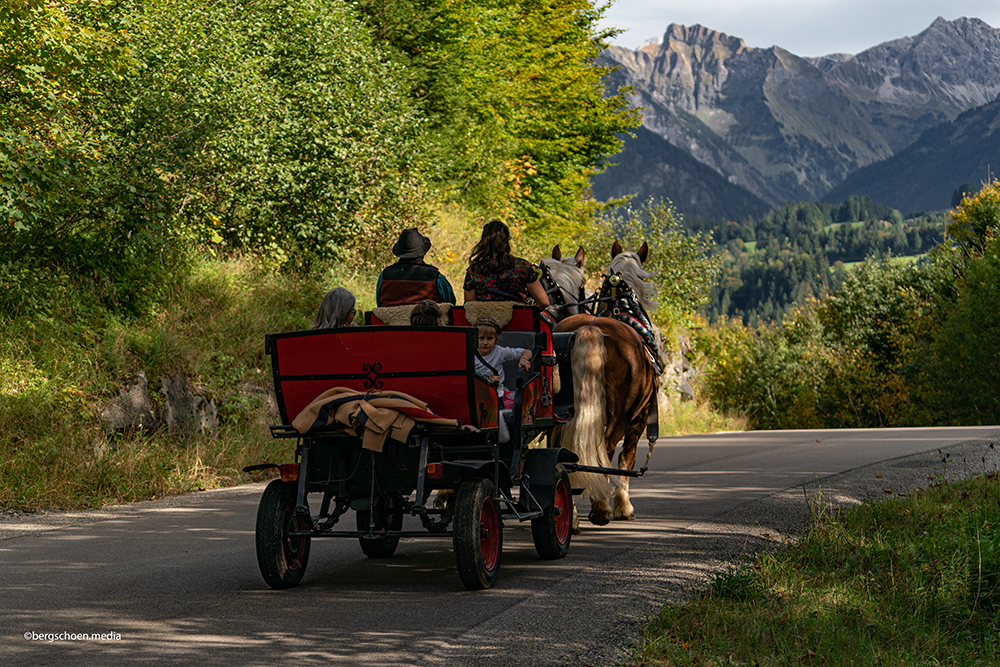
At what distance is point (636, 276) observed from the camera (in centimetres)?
998

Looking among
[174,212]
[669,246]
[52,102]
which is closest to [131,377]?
[52,102]

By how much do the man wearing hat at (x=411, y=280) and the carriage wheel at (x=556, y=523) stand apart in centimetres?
173

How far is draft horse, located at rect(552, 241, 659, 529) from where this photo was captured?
8250 mm

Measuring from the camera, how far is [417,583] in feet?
21.8

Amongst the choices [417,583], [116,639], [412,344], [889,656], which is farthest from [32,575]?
[889,656]

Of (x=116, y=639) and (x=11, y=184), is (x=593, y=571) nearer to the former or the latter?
(x=116, y=639)

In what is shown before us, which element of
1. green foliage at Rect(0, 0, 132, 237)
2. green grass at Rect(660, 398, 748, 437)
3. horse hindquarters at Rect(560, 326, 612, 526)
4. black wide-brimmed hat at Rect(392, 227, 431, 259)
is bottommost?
green grass at Rect(660, 398, 748, 437)

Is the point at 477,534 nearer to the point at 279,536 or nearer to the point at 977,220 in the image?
the point at 279,536

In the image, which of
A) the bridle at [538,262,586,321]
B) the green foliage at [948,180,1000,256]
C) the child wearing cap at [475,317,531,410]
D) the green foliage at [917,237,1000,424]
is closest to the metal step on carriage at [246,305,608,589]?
the child wearing cap at [475,317,531,410]

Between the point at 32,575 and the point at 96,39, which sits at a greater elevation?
the point at 96,39

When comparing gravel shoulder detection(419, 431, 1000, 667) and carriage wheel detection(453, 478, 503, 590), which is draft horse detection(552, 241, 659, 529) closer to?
gravel shoulder detection(419, 431, 1000, 667)

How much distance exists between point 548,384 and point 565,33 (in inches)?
1129

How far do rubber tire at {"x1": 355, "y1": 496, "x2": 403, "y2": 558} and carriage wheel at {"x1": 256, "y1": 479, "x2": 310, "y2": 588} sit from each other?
1.54 feet

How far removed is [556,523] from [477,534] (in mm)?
1520
